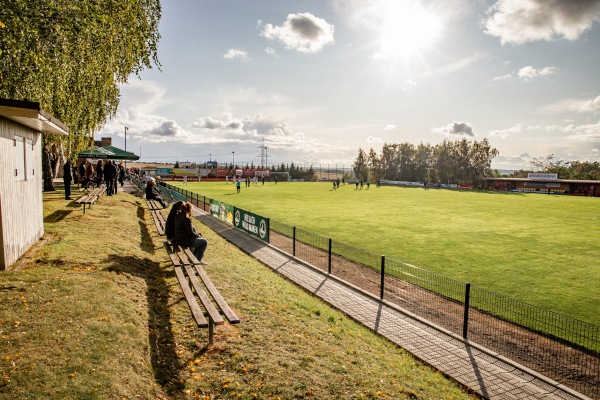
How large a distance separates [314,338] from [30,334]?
14.4ft

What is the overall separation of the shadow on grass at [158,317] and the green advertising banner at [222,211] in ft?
32.3

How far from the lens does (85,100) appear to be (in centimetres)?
1307

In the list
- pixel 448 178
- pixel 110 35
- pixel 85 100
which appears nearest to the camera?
pixel 110 35

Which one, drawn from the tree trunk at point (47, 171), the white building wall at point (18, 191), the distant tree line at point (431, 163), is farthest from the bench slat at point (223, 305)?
the distant tree line at point (431, 163)

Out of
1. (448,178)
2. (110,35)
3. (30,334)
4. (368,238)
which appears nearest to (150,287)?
(30,334)

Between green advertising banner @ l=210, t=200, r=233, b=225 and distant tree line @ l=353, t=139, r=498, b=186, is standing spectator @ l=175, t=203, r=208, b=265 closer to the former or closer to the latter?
green advertising banner @ l=210, t=200, r=233, b=225

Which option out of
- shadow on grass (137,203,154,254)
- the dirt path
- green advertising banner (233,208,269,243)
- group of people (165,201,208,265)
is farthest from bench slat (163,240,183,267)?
green advertising banner (233,208,269,243)

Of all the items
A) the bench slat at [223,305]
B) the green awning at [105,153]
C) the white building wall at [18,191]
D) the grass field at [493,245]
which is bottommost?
the grass field at [493,245]

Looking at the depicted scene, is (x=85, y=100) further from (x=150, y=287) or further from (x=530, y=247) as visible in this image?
(x=530, y=247)

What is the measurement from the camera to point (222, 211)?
68.4ft

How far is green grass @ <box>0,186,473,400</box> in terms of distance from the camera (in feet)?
14.6

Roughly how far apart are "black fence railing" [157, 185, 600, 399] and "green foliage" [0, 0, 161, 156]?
29.6 feet

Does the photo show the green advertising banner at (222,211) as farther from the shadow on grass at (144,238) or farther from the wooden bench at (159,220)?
the shadow on grass at (144,238)

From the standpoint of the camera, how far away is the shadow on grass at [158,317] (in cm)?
497
